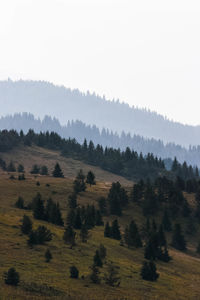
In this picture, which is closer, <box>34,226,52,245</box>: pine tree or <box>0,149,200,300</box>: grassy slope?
<box>0,149,200,300</box>: grassy slope

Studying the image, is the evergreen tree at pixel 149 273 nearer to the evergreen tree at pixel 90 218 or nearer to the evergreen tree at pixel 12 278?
the evergreen tree at pixel 12 278

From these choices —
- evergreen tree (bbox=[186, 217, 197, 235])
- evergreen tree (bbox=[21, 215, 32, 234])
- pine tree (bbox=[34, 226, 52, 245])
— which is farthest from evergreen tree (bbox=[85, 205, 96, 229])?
evergreen tree (bbox=[186, 217, 197, 235])

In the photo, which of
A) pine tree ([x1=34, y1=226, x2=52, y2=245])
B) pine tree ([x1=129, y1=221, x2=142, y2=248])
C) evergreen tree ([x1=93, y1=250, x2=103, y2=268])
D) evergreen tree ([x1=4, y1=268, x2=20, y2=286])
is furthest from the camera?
pine tree ([x1=129, y1=221, x2=142, y2=248])

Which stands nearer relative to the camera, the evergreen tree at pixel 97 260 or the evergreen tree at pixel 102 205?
the evergreen tree at pixel 97 260

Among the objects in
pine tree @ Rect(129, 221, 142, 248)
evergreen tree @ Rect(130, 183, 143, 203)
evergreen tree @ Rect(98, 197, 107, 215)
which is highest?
evergreen tree @ Rect(130, 183, 143, 203)

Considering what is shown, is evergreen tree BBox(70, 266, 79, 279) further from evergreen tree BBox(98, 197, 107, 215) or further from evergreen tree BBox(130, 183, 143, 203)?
evergreen tree BBox(130, 183, 143, 203)

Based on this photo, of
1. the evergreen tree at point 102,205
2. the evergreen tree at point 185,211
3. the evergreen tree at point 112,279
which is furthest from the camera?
the evergreen tree at point 185,211

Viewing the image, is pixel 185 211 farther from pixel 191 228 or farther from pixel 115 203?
pixel 115 203

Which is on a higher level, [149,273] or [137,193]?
[137,193]

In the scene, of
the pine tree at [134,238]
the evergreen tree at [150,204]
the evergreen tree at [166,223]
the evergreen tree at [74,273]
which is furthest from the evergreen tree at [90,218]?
the evergreen tree at [74,273]

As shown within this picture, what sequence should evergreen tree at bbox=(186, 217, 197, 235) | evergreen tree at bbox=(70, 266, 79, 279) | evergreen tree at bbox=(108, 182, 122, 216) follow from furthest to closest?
evergreen tree at bbox=(108, 182, 122, 216)
evergreen tree at bbox=(186, 217, 197, 235)
evergreen tree at bbox=(70, 266, 79, 279)

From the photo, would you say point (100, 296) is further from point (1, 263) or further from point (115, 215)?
Answer: point (115, 215)

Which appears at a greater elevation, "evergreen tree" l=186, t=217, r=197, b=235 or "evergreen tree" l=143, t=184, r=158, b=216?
"evergreen tree" l=143, t=184, r=158, b=216

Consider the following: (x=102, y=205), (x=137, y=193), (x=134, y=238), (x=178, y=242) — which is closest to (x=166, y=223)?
(x=178, y=242)
